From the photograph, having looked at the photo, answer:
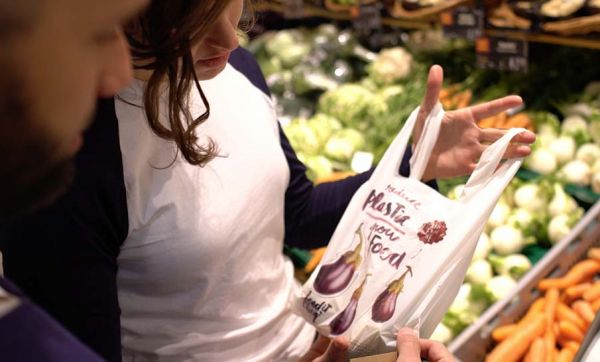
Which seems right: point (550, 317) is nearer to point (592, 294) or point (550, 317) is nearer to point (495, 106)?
point (592, 294)

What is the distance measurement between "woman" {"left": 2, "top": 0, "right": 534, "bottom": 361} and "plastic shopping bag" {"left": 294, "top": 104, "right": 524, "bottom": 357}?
0.28ft

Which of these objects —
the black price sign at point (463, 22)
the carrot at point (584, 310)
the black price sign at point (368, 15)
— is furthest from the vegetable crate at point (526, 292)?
the black price sign at point (368, 15)

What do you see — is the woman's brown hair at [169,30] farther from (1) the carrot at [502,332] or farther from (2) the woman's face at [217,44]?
(1) the carrot at [502,332]

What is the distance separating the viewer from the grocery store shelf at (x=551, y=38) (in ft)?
6.89

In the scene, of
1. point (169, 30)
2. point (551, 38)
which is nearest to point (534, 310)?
point (551, 38)

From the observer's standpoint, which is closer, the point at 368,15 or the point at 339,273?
the point at 339,273

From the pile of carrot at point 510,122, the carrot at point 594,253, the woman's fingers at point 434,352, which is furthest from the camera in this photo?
the pile of carrot at point 510,122

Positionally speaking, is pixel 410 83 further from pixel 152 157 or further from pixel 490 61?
pixel 152 157

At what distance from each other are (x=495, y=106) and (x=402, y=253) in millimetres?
355

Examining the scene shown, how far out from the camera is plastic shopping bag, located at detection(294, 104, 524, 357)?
122 centimetres

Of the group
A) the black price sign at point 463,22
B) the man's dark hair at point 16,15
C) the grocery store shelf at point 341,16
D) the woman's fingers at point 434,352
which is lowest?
the grocery store shelf at point 341,16

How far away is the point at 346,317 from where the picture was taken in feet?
4.27

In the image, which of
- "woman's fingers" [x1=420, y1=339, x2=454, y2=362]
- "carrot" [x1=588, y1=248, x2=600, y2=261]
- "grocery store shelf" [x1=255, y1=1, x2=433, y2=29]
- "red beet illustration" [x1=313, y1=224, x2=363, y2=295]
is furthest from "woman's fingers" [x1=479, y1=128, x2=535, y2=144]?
"grocery store shelf" [x1=255, y1=1, x2=433, y2=29]

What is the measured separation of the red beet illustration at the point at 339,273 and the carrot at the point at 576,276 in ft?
2.66
